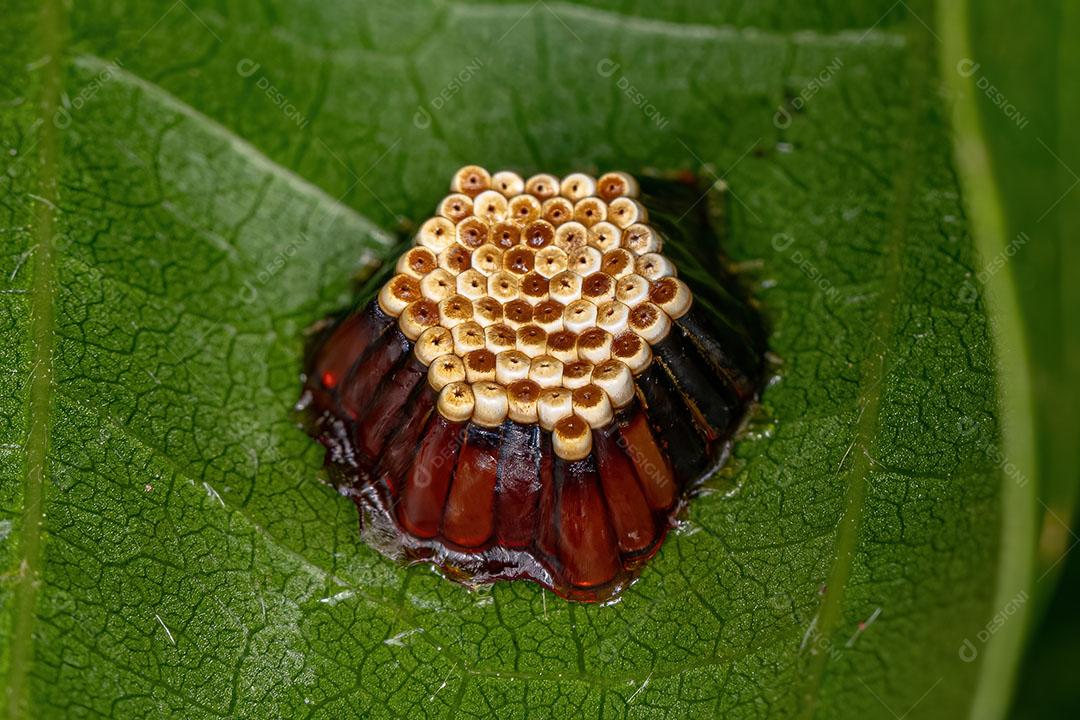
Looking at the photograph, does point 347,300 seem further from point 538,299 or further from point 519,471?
point 519,471

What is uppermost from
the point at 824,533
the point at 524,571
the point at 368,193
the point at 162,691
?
the point at 824,533

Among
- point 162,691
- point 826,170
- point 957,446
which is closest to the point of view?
point 162,691

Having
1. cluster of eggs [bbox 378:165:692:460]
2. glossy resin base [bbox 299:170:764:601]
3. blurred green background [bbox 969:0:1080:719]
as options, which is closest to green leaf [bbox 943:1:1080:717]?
blurred green background [bbox 969:0:1080:719]

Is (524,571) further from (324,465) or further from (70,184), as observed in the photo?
(70,184)

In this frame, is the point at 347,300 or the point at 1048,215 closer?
the point at 347,300

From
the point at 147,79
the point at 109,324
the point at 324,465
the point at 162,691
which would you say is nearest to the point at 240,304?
the point at 109,324

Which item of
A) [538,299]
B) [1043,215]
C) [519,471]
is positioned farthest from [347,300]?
[1043,215]
